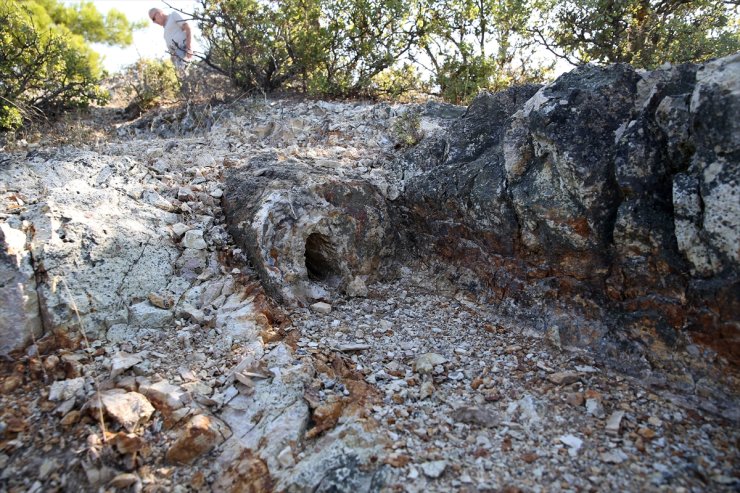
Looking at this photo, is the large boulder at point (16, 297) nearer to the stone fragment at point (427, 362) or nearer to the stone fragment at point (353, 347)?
the stone fragment at point (353, 347)

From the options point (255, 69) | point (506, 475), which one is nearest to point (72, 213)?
point (506, 475)

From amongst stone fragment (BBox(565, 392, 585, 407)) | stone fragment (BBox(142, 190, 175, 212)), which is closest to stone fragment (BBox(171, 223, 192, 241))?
stone fragment (BBox(142, 190, 175, 212))

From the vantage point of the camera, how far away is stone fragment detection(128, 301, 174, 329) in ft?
10.4

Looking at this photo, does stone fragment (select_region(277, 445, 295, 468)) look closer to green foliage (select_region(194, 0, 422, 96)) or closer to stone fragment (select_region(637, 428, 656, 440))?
stone fragment (select_region(637, 428, 656, 440))

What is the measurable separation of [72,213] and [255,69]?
4.35 meters

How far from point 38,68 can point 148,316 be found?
482 cm

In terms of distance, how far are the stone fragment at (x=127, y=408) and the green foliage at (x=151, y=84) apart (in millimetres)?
5954

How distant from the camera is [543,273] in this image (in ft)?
10.7

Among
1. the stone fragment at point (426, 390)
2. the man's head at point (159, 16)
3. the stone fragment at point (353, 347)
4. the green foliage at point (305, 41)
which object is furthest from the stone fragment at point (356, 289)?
the man's head at point (159, 16)

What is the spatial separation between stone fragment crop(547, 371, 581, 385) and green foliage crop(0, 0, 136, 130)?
6226mm

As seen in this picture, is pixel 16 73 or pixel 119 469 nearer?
pixel 119 469

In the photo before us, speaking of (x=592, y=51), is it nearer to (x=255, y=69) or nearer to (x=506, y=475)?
(x=255, y=69)

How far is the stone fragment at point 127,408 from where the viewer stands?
248 cm

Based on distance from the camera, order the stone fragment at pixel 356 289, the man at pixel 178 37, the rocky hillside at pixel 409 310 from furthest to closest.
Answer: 1. the man at pixel 178 37
2. the stone fragment at pixel 356 289
3. the rocky hillside at pixel 409 310
